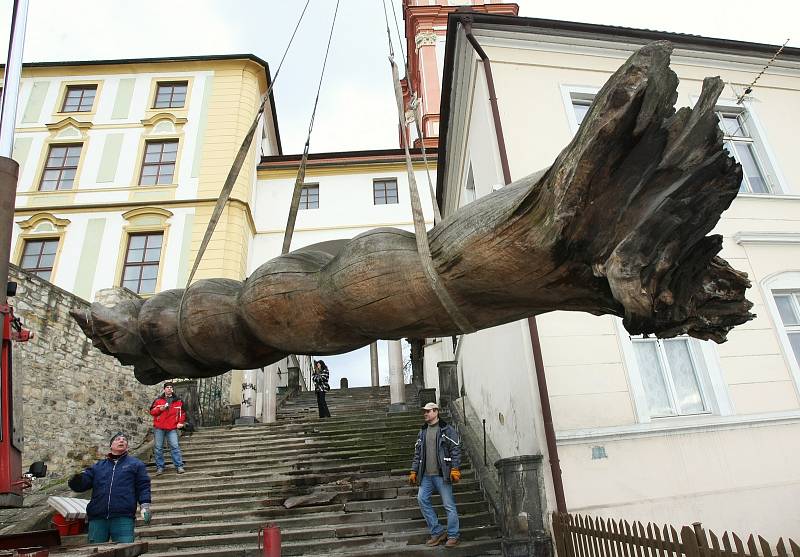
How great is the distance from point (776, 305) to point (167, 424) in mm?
9570

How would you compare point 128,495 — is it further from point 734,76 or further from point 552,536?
point 734,76

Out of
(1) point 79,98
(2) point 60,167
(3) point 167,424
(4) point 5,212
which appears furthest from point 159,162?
(4) point 5,212

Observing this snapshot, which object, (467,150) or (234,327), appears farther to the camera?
(467,150)

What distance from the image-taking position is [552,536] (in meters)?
5.52

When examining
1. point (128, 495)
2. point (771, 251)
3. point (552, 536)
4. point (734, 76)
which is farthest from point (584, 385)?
point (734, 76)

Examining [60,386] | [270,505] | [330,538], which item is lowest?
[330,538]

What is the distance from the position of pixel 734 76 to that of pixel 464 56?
15.2 feet

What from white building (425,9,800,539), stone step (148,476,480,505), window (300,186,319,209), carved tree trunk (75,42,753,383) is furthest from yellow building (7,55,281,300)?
carved tree trunk (75,42,753,383)

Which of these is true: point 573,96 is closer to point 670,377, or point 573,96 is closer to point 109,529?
point 670,377

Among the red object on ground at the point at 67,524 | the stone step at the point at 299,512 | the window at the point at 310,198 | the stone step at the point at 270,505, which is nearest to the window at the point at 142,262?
the window at the point at 310,198

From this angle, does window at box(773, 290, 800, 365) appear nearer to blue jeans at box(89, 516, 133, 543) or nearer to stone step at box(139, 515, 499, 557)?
stone step at box(139, 515, 499, 557)

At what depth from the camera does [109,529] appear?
487 cm

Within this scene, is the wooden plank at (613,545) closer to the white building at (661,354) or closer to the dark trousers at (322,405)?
the white building at (661,354)

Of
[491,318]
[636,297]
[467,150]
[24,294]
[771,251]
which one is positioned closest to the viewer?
[636,297]
